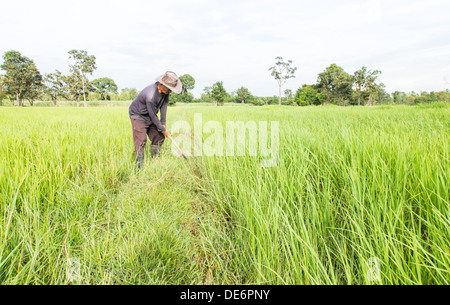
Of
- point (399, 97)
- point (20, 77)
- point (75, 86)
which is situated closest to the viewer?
point (20, 77)

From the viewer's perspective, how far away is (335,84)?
130ft

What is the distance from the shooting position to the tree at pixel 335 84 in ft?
126

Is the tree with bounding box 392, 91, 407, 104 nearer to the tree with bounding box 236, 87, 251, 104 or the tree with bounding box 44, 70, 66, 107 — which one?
the tree with bounding box 236, 87, 251, 104

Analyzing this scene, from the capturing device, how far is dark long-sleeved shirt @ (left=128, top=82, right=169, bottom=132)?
9.57 ft

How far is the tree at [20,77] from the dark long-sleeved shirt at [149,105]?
5590 cm

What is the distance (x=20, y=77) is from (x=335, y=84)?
219 feet

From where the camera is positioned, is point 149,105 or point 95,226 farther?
point 149,105

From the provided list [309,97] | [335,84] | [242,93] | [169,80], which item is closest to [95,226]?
[169,80]

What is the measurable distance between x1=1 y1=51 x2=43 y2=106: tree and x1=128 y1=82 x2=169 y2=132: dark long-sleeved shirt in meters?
55.9

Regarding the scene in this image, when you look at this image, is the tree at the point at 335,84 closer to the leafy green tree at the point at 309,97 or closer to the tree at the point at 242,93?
the leafy green tree at the point at 309,97

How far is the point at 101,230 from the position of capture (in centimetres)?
139

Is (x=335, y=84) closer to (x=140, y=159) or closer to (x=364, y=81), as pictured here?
(x=364, y=81)
